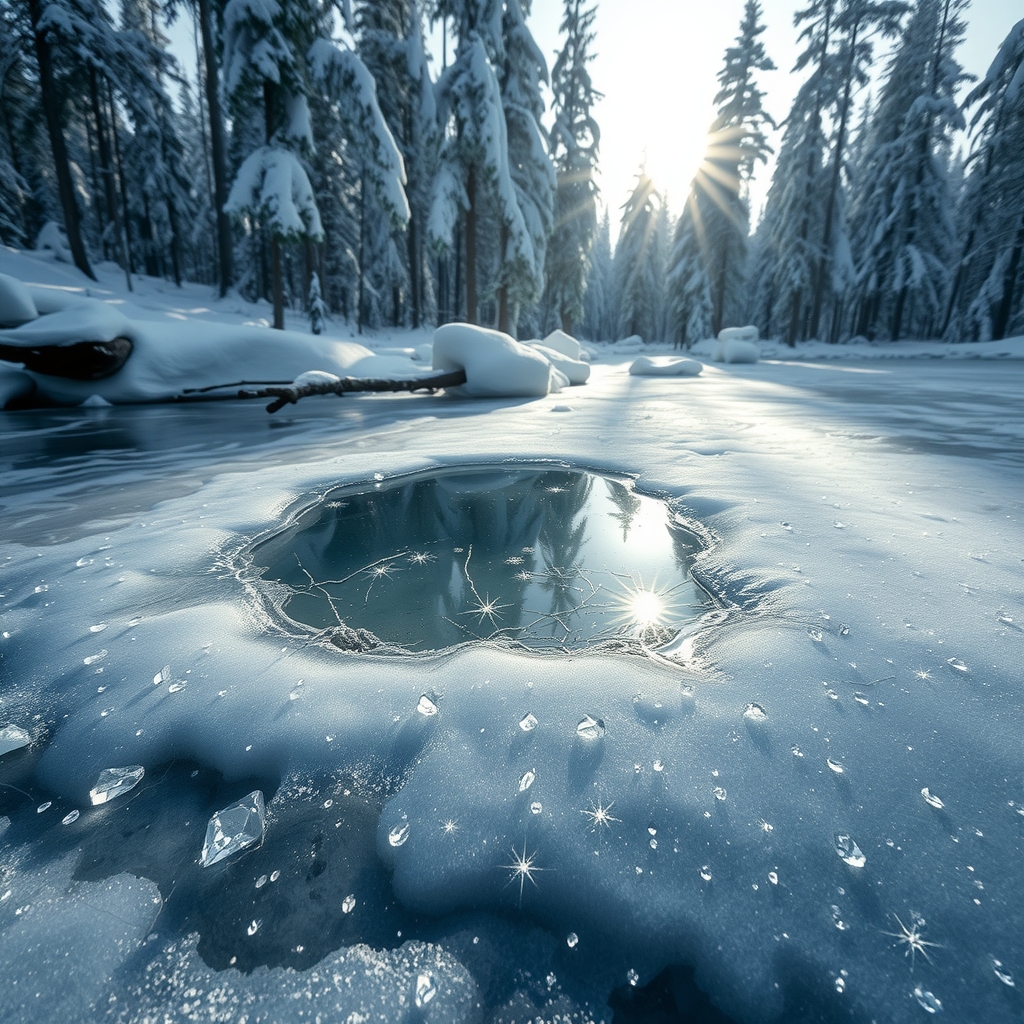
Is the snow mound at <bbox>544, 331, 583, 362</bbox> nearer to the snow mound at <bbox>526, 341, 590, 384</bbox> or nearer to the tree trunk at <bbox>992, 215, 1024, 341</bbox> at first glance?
the snow mound at <bbox>526, 341, 590, 384</bbox>

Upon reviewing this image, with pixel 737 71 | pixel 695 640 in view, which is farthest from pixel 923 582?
pixel 737 71

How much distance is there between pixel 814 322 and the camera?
21.8 m

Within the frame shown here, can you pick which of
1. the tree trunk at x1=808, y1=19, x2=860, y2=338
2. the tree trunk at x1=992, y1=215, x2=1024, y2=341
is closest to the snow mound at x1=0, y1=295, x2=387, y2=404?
the tree trunk at x1=808, y1=19, x2=860, y2=338

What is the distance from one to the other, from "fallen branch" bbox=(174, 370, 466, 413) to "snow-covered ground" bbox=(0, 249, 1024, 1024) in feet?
13.8

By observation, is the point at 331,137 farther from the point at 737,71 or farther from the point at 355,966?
the point at 355,966

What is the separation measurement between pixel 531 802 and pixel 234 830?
1.91 feet

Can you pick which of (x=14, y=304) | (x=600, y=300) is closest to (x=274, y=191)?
(x=14, y=304)

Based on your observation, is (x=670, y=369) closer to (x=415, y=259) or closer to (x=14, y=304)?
(x=14, y=304)

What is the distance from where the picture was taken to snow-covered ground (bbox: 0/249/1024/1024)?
72cm

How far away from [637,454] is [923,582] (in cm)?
225

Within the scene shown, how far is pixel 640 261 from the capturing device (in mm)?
31766

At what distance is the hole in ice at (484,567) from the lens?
1.68 metres

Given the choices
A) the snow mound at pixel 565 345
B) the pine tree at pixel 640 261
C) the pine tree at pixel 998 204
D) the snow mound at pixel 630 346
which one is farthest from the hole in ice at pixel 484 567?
the pine tree at pixel 640 261

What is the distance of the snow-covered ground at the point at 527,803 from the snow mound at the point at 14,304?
23.0ft
